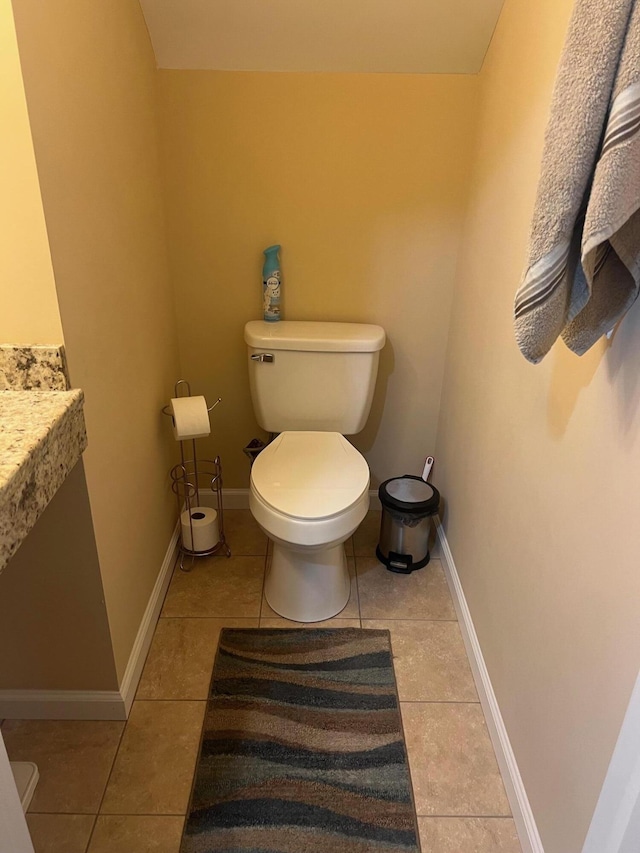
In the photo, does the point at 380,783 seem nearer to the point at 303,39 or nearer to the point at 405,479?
the point at 405,479

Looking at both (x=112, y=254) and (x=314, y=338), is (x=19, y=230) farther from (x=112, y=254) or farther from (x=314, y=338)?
(x=314, y=338)

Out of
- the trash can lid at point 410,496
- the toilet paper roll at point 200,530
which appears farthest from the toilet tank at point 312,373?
the toilet paper roll at point 200,530

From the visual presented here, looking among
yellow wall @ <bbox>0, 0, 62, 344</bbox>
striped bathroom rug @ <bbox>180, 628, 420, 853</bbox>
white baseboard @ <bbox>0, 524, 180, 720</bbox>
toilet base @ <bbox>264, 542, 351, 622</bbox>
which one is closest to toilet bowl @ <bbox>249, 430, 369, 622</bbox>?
toilet base @ <bbox>264, 542, 351, 622</bbox>

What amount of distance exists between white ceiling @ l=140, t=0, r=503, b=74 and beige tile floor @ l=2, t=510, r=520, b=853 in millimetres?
1615

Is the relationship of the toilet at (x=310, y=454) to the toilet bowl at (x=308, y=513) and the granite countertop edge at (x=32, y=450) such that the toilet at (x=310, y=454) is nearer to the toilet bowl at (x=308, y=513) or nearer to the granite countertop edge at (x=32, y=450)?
the toilet bowl at (x=308, y=513)

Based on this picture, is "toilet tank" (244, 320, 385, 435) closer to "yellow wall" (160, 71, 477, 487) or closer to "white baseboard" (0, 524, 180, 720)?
"yellow wall" (160, 71, 477, 487)

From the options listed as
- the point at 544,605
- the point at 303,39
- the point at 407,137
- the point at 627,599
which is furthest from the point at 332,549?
the point at 303,39

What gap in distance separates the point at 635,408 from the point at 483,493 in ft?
2.61

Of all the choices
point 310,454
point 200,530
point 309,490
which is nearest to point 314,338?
point 310,454

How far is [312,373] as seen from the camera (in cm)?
198

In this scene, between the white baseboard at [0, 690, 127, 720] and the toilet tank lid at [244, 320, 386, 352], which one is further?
the toilet tank lid at [244, 320, 386, 352]

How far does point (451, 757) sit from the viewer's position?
1.44 meters

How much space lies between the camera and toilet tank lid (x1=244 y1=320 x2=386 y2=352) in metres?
1.93

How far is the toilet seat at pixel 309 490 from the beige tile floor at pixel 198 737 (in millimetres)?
383
